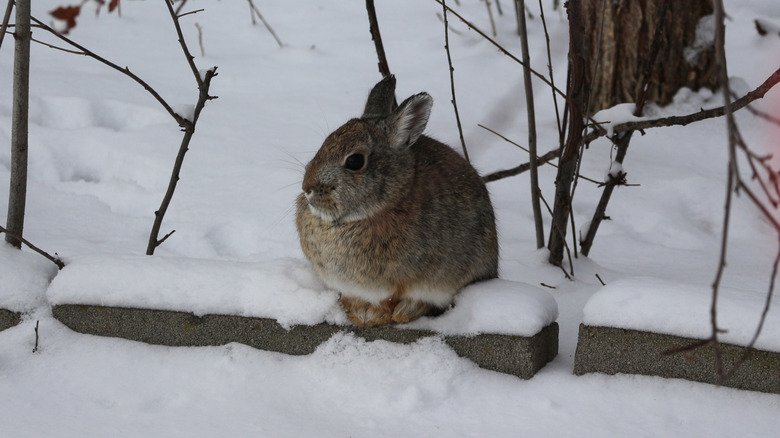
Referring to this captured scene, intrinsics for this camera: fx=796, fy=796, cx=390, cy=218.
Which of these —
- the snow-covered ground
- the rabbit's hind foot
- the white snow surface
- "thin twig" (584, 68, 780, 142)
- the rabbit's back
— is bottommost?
the snow-covered ground

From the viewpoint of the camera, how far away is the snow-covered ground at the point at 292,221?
2.31 meters

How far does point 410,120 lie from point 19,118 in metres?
1.46

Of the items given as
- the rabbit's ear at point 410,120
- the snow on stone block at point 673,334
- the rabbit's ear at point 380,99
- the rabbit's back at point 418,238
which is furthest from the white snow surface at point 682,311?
the rabbit's ear at point 380,99

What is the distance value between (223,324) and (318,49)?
4240 mm

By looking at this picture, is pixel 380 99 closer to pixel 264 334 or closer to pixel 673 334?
pixel 264 334

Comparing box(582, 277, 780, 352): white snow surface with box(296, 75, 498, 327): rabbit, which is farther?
box(296, 75, 498, 327): rabbit

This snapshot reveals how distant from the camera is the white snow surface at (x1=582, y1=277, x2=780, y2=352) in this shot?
2.21 metres

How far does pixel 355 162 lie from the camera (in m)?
2.40

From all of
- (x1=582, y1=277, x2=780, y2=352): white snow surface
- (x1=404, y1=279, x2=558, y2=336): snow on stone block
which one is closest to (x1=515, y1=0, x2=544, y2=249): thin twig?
(x1=404, y1=279, x2=558, y2=336): snow on stone block

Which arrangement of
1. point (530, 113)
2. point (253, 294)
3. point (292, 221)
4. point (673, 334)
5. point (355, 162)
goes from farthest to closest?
point (292, 221), point (530, 113), point (253, 294), point (355, 162), point (673, 334)

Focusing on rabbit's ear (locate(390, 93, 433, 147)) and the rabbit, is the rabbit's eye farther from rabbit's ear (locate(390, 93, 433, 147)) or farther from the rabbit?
rabbit's ear (locate(390, 93, 433, 147))

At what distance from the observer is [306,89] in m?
5.80

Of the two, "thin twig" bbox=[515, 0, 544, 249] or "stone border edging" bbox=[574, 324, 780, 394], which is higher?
"thin twig" bbox=[515, 0, 544, 249]

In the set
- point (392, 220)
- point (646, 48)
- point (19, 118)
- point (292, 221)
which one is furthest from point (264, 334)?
point (646, 48)
